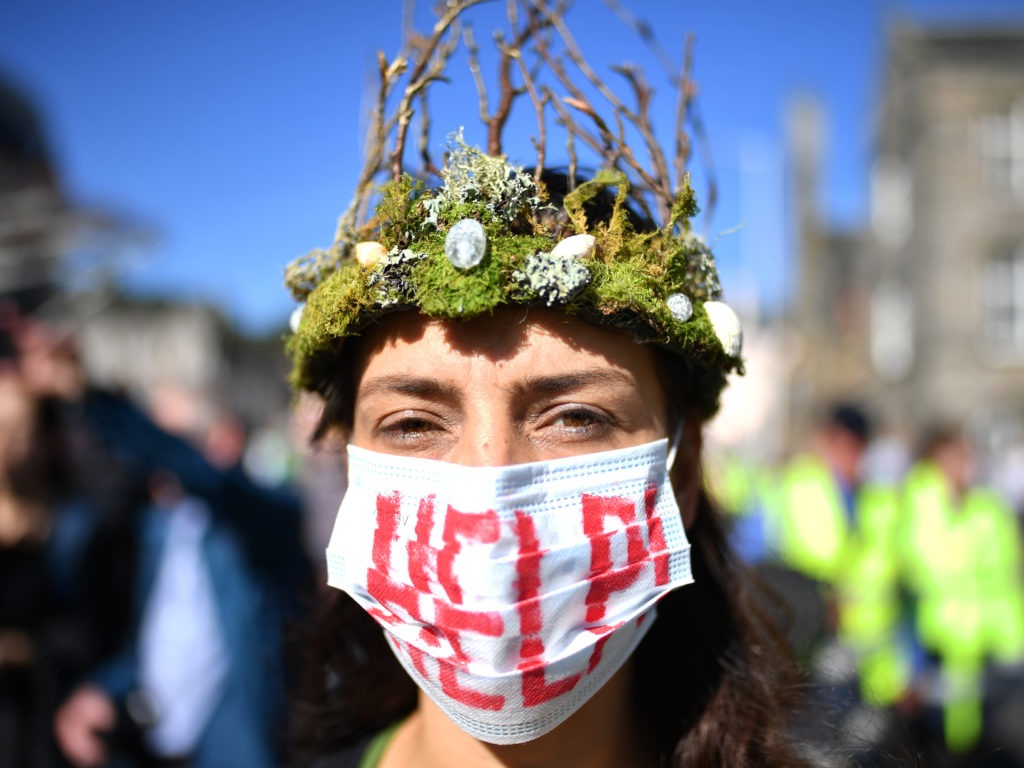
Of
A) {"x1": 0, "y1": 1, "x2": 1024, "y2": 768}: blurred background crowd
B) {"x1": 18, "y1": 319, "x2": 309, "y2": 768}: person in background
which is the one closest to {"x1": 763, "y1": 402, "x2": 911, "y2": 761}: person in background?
{"x1": 0, "y1": 1, "x2": 1024, "y2": 768}: blurred background crowd

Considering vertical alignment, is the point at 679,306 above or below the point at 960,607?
above

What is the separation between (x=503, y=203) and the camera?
1662 mm

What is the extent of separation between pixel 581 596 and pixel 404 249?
0.71 meters

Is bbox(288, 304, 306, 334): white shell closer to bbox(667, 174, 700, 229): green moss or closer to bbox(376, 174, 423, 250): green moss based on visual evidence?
bbox(376, 174, 423, 250): green moss

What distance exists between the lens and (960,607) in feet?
18.6

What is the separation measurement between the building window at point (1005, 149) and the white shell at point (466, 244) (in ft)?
80.1

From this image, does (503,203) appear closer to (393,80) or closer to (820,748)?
(393,80)

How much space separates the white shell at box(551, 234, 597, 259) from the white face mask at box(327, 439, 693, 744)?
366 millimetres

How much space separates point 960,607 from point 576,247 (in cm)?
514

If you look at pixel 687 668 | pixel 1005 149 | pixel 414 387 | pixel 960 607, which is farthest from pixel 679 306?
pixel 1005 149

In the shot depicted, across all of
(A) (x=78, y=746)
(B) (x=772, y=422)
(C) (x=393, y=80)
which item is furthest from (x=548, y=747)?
(B) (x=772, y=422)

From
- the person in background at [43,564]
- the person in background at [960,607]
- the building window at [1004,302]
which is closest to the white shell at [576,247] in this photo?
the person in background at [43,564]

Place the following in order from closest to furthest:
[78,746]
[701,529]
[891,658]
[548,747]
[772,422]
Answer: [548,747], [701,529], [78,746], [891,658], [772,422]

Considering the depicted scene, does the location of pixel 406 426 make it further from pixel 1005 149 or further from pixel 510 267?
Answer: pixel 1005 149
